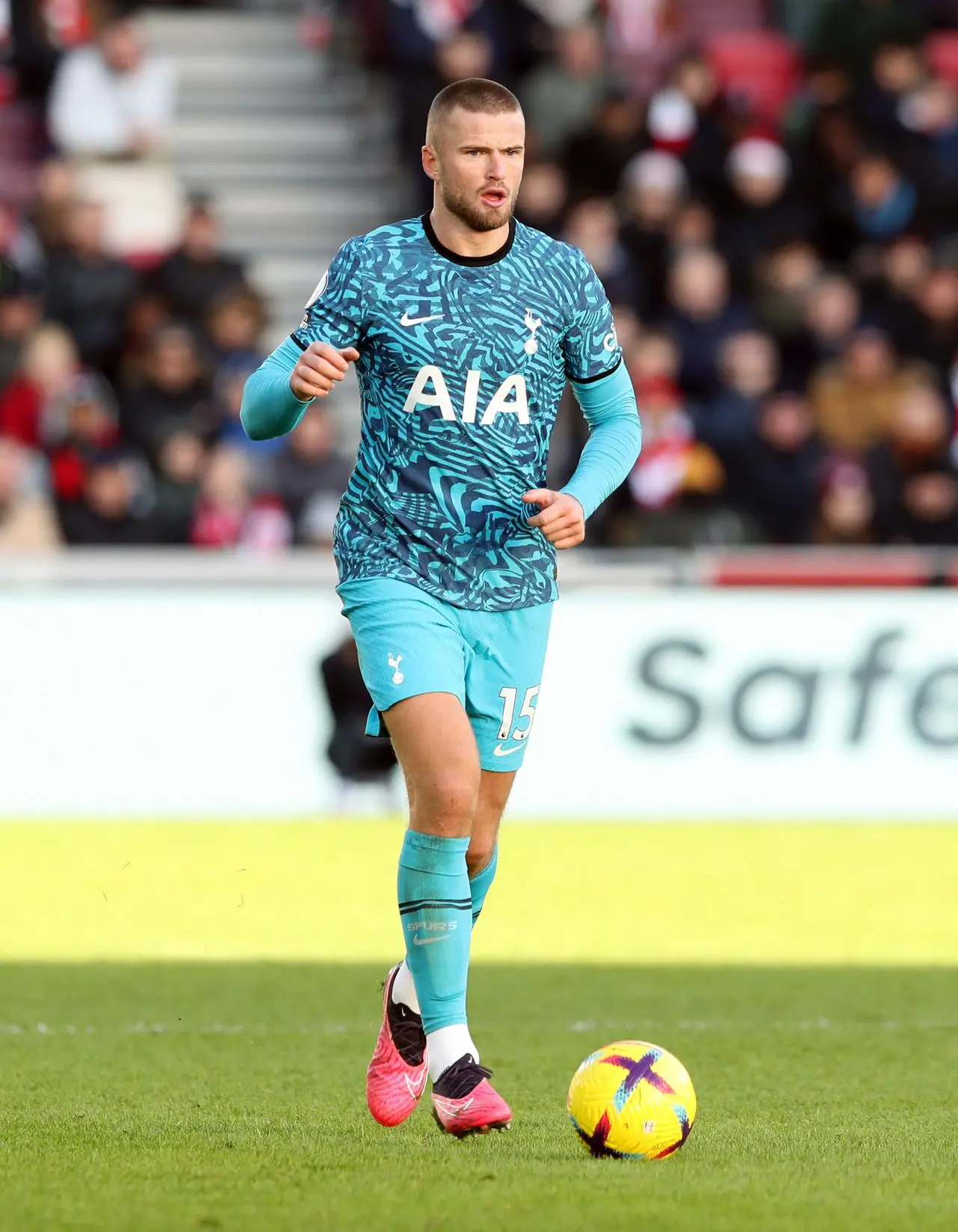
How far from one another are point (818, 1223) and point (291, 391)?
2337 mm

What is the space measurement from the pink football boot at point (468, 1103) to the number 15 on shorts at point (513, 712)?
0.84 metres

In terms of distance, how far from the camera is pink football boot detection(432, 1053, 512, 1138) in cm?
564

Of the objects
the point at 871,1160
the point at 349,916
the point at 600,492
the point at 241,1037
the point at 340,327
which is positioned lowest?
the point at 349,916

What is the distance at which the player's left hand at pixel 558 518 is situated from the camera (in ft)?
18.9

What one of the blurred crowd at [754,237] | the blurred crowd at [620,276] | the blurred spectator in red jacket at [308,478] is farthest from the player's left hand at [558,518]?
the blurred spectator in red jacket at [308,478]

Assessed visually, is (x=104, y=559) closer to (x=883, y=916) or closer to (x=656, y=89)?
(x=883, y=916)

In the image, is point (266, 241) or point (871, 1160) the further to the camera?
point (266, 241)

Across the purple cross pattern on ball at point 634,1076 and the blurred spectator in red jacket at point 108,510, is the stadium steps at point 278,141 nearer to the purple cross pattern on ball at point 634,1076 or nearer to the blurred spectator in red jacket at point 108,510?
the blurred spectator in red jacket at point 108,510

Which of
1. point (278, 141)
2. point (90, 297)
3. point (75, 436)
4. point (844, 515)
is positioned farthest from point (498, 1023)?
point (278, 141)

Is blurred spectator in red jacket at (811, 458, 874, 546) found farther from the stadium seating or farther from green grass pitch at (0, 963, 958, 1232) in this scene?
green grass pitch at (0, 963, 958, 1232)

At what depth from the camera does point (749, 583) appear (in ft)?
46.3

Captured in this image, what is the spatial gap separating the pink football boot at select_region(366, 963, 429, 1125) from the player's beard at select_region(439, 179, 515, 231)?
1.88m

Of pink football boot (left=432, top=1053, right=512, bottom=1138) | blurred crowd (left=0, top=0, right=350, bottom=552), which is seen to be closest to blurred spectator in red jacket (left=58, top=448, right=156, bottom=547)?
blurred crowd (left=0, top=0, right=350, bottom=552)

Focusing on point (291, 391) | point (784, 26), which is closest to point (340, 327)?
point (291, 391)
